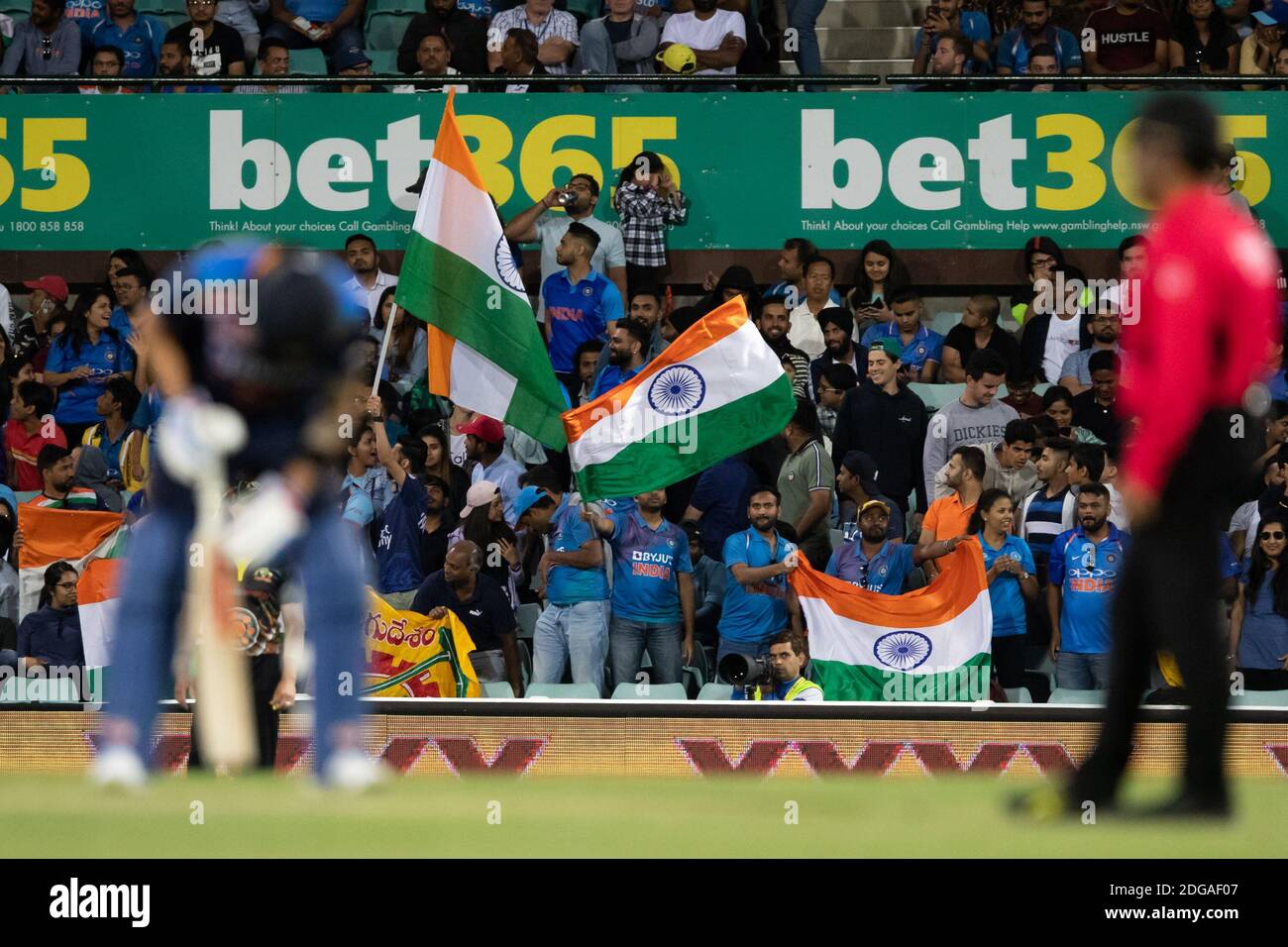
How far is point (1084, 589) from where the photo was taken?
9383 millimetres

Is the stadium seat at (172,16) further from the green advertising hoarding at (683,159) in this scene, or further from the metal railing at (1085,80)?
the metal railing at (1085,80)

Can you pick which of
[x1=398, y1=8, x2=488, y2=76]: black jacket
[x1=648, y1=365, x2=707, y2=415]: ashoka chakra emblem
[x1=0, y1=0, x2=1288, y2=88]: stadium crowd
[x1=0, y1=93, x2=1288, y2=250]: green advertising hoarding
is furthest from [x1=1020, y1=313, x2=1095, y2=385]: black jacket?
[x1=398, y1=8, x2=488, y2=76]: black jacket

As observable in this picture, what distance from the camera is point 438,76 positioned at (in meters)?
12.9

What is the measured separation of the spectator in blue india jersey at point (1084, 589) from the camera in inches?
334

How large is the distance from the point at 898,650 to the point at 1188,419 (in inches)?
230

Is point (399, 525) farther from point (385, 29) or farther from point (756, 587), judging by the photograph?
point (385, 29)

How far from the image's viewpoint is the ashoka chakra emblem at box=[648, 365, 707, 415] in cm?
995

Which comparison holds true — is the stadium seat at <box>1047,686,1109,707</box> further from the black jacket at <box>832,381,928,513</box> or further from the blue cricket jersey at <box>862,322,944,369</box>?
the blue cricket jersey at <box>862,322,944,369</box>

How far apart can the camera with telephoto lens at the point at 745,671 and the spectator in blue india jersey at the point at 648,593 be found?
33 centimetres

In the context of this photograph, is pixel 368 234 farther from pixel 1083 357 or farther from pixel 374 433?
pixel 1083 357

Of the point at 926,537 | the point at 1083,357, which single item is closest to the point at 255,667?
the point at 926,537

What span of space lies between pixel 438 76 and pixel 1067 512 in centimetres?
546

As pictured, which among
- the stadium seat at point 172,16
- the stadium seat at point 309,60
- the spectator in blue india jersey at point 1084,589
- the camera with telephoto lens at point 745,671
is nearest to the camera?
the spectator in blue india jersey at point 1084,589

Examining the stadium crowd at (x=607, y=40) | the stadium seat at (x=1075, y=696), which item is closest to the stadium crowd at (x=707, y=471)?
the stadium seat at (x=1075, y=696)
